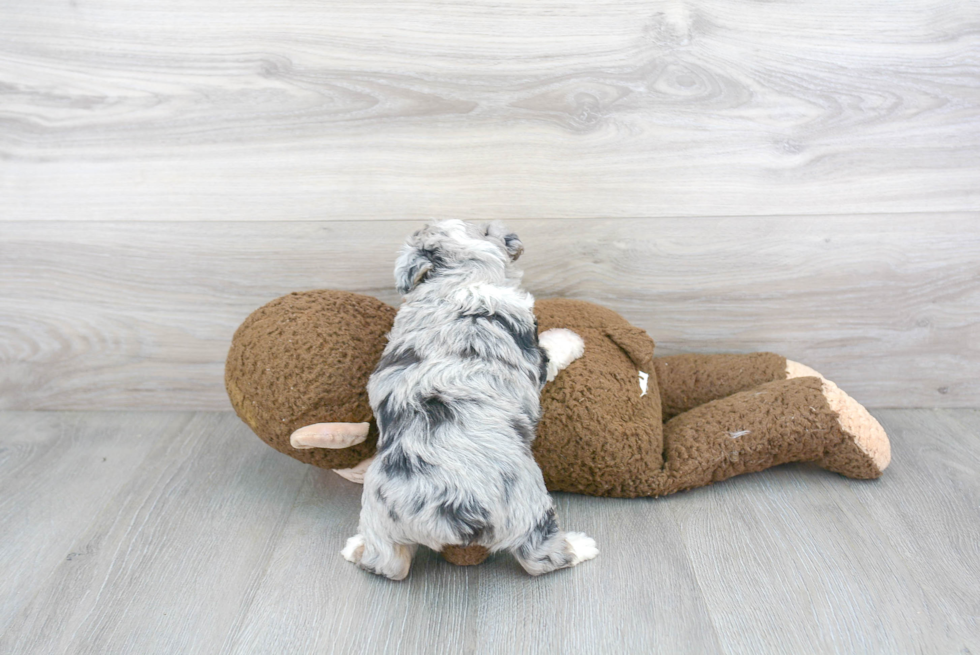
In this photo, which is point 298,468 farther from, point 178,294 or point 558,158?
point 558,158

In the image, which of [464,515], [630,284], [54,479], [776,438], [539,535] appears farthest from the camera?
[630,284]

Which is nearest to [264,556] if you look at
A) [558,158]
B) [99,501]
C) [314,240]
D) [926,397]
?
[99,501]

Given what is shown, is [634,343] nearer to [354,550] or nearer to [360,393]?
[360,393]

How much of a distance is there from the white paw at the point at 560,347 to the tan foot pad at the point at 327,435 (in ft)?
1.66

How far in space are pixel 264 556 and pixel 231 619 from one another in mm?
214

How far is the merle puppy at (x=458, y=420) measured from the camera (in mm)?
1433

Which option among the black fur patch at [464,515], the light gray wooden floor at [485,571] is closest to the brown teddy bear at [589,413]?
the light gray wooden floor at [485,571]

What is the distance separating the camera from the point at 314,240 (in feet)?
7.20

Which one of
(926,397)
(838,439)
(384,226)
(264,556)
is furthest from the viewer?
(926,397)

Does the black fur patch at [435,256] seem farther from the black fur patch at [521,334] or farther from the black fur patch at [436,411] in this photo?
the black fur patch at [436,411]

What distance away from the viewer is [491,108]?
207cm

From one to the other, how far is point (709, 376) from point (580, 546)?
0.76 meters

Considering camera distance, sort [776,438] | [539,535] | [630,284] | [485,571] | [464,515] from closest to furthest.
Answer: [464,515], [539,535], [485,571], [776,438], [630,284]

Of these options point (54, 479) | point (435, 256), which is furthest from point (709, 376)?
point (54, 479)
